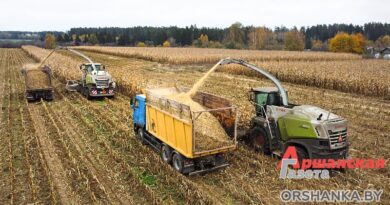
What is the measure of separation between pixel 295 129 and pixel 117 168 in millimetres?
5170

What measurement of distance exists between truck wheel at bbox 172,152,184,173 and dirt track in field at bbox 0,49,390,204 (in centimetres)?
16

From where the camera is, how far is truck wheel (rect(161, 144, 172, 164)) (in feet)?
32.1

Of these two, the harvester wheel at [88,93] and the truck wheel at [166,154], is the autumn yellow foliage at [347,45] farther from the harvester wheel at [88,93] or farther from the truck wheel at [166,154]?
the truck wheel at [166,154]

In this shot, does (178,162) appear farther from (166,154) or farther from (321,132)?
(321,132)

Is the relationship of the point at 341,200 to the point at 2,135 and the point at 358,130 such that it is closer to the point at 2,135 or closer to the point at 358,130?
the point at 358,130

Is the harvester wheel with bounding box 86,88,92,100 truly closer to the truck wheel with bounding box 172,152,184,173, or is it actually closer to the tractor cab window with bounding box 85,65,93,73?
the tractor cab window with bounding box 85,65,93,73

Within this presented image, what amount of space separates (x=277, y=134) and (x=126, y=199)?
4.65 meters

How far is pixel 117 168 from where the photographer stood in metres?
9.79

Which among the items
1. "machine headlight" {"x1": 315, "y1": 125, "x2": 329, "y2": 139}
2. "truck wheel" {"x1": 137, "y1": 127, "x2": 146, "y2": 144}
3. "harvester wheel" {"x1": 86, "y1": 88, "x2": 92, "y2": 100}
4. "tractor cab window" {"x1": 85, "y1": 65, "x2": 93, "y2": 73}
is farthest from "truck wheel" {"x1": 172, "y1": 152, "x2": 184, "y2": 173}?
"tractor cab window" {"x1": 85, "y1": 65, "x2": 93, "y2": 73}

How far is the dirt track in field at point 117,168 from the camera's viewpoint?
8.13 metres

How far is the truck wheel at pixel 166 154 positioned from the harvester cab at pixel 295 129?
289 centimetres

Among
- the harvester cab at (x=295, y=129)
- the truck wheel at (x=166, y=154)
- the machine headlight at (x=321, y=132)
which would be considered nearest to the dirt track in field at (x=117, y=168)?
Answer: the truck wheel at (x=166, y=154)

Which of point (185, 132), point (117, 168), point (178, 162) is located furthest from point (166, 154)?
point (185, 132)

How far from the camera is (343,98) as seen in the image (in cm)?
1997
